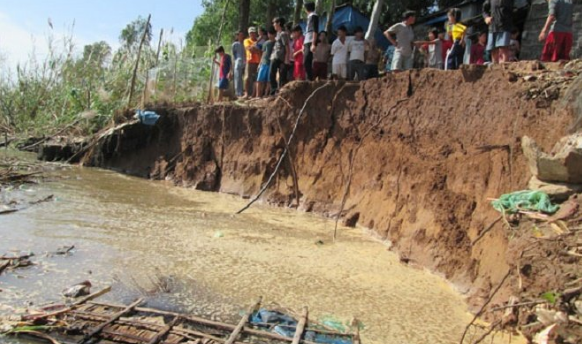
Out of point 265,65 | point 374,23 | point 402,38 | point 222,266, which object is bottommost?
point 222,266

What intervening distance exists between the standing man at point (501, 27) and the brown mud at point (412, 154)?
83cm

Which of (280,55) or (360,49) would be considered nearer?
(360,49)

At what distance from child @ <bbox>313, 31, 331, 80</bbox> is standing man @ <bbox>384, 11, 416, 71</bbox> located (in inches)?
55.6

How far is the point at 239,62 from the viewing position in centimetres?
1091

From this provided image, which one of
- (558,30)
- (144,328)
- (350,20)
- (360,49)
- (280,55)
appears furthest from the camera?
(350,20)

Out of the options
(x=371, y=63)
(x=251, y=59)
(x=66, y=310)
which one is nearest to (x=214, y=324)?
(x=66, y=310)

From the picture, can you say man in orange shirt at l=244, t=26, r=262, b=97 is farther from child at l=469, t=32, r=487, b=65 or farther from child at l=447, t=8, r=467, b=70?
child at l=469, t=32, r=487, b=65

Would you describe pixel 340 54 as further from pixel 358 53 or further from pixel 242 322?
pixel 242 322

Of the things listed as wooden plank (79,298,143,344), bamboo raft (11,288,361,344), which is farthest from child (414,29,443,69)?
wooden plank (79,298,143,344)

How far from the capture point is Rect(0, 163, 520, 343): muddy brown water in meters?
4.52

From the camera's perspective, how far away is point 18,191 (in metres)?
8.69

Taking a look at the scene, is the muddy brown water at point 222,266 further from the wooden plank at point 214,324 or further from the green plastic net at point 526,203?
the green plastic net at point 526,203

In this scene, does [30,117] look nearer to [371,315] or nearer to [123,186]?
[123,186]

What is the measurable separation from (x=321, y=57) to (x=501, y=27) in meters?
3.36
